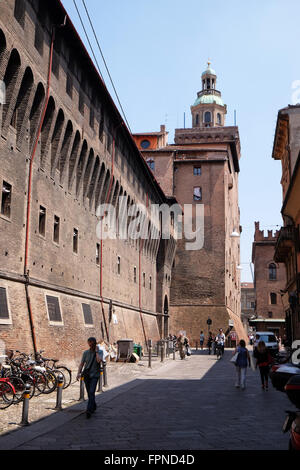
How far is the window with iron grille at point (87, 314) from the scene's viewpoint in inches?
862

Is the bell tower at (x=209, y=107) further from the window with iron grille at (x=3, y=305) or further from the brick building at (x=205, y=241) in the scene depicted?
the window with iron grille at (x=3, y=305)

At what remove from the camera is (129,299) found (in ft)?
105

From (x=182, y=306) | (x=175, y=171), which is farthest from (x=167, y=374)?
(x=175, y=171)

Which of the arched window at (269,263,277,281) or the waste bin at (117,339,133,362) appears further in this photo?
the arched window at (269,263,277,281)

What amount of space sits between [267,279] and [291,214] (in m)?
41.8

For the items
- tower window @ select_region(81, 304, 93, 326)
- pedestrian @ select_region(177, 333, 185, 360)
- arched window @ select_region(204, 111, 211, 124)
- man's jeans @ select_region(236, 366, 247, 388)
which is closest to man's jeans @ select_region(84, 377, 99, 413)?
man's jeans @ select_region(236, 366, 247, 388)

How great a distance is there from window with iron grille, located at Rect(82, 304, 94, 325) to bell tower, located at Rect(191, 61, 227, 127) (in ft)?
218

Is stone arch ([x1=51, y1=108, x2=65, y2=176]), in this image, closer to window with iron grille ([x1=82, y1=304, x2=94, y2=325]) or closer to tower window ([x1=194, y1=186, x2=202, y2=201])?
window with iron grille ([x1=82, y1=304, x2=94, y2=325])

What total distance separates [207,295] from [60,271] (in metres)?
29.8

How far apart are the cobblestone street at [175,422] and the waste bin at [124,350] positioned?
8267 millimetres

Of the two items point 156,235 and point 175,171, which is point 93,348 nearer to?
point 156,235

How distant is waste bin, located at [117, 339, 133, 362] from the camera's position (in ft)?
77.2

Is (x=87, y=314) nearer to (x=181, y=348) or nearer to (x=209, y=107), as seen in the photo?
(x=181, y=348)

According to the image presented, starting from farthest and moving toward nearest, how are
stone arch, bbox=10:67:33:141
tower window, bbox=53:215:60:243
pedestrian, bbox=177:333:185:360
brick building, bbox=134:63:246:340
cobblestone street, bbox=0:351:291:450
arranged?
brick building, bbox=134:63:246:340 < pedestrian, bbox=177:333:185:360 < tower window, bbox=53:215:60:243 < stone arch, bbox=10:67:33:141 < cobblestone street, bbox=0:351:291:450
